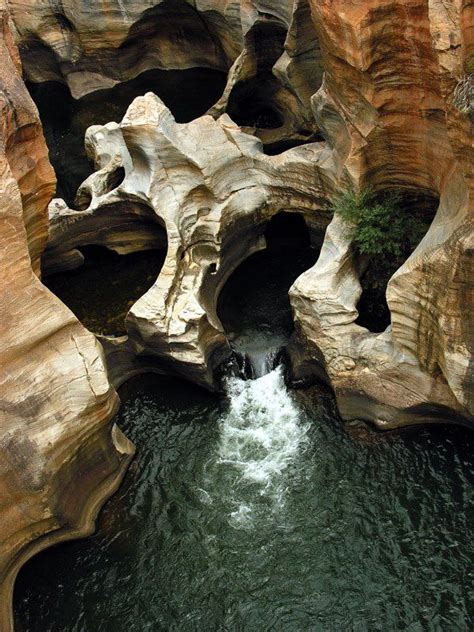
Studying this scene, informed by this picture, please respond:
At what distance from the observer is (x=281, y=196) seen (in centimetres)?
1762

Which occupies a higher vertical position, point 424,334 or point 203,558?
point 424,334

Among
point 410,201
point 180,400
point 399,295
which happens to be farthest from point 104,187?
point 399,295

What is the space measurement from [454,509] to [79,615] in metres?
6.73

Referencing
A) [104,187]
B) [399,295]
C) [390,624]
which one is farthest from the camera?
[104,187]

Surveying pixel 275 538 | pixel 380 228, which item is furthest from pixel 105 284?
pixel 275 538

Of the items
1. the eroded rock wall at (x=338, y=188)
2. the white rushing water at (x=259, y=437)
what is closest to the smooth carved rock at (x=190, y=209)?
the eroded rock wall at (x=338, y=188)

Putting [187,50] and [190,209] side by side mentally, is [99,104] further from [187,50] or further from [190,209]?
[190,209]

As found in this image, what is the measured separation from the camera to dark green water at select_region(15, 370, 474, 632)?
36.6 feet

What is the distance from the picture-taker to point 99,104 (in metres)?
26.9

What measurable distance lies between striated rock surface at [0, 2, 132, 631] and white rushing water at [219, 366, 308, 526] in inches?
102

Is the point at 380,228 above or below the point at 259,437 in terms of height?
above

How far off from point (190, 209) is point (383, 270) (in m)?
4.79

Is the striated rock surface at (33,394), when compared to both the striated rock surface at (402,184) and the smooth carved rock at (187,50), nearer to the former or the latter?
the striated rock surface at (402,184)

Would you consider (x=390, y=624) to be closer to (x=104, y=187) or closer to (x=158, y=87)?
(x=104, y=187)
